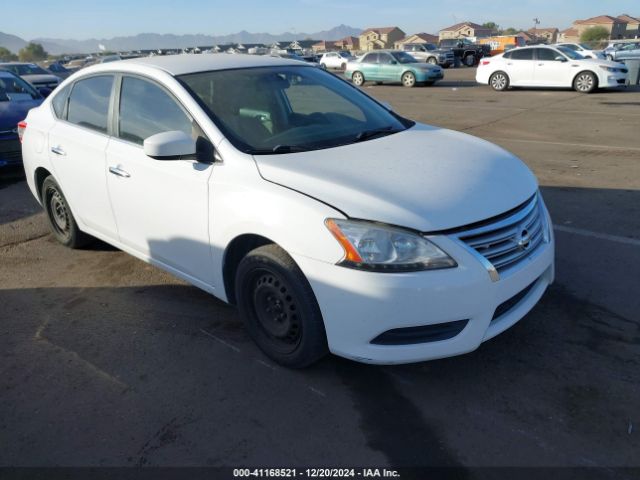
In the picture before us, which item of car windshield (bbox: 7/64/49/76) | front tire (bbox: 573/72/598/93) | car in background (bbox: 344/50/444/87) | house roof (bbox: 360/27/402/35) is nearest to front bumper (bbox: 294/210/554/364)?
front tire (bbox: 573/72/598/93)

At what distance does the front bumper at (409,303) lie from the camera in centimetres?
262

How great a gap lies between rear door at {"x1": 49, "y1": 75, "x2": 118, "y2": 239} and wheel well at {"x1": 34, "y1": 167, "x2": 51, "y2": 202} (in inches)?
14.5

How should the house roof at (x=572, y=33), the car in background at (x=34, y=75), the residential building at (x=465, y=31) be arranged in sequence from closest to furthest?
the car in background at (x=34, y=75)
the house roof at (x=572, y=33)
the residential building at (x=465, y=31)

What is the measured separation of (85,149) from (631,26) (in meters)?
126

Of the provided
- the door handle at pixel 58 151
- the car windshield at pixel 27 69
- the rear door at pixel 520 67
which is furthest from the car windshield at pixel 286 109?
the car windshield at pixel 27 69

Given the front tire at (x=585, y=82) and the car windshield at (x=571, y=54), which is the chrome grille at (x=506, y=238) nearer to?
the front tire at (x=585, y=82)

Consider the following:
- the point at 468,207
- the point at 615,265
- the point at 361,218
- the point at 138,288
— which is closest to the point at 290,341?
the point at 361,218

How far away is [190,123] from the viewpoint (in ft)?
11.4

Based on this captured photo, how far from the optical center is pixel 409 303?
2.63 metres

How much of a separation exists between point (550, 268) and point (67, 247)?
4292 mm

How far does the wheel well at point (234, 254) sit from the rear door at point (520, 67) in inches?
694

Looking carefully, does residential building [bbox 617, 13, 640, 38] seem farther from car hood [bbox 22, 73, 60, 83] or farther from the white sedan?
car hood [bbox 22, 73, 60, 83]

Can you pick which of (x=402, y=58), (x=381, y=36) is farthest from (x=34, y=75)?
(x=381, y=36)

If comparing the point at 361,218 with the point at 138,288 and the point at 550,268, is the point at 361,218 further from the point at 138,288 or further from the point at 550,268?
the point at 138,288
